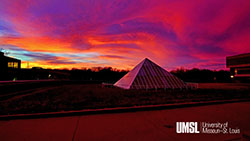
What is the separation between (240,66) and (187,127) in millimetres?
65638

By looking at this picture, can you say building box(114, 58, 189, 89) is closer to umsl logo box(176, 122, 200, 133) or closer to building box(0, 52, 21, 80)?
umsl logo box(176, 122, 200, 133)

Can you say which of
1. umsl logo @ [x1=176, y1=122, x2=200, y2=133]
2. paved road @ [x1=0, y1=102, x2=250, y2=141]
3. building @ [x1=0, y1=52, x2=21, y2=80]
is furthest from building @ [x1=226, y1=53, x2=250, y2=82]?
building @ [x1=0, y1=52, x2=21, y2=80]

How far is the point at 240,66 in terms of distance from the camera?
50.5 m

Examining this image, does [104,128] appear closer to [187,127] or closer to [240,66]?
[187,127]

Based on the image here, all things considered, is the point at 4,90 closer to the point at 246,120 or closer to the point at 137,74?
the point at 137,74

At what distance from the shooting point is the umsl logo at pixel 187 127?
139 inches

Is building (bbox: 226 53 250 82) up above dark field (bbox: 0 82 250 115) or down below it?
above

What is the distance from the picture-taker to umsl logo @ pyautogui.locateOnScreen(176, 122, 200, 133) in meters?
3.52

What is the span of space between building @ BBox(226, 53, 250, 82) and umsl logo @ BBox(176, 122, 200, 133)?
189 feet

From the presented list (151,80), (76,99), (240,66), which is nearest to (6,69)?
(76,99)

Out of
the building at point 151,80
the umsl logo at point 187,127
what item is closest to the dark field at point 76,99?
the umsl logo at point 187,127

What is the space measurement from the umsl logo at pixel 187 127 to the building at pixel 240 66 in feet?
189

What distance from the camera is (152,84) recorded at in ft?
53.0

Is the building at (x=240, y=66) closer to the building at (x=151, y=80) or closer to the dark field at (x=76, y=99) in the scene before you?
the building at (x=151, y=80)
